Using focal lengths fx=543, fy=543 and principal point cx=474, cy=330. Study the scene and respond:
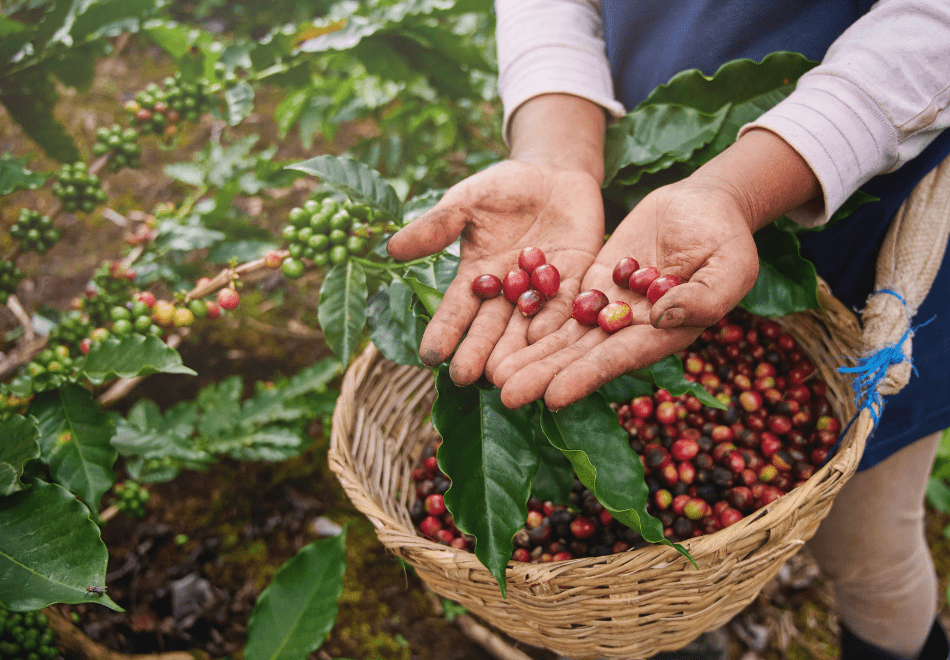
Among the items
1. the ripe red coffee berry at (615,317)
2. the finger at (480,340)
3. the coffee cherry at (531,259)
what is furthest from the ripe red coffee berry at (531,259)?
the ripe red coffee berry at (615,317)

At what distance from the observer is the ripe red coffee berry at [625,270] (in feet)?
4.24

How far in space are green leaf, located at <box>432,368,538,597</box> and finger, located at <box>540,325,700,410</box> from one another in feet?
0.58

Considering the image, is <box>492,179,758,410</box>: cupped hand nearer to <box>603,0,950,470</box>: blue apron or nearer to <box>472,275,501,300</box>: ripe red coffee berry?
<box>472,275,501,300</box>: ripe red coffee berry

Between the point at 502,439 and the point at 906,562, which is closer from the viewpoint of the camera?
the point at 502,439

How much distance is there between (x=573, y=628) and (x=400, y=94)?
7.53ft

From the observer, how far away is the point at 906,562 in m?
1.75

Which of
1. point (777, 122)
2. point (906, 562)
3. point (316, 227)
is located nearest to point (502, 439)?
Result: point (316, 227)

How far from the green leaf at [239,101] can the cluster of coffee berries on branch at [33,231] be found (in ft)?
2.38

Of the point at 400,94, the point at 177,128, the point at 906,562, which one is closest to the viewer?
the point at 906,562

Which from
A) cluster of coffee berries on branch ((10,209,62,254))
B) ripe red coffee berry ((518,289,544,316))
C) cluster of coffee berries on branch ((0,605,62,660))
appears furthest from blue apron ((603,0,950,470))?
cluster of coffee berries on branch ((0,605,62,660))

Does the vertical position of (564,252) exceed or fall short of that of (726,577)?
it exceeds it

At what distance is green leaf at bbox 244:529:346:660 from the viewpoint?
136cm

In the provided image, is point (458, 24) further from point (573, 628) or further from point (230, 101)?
point (573, 628)

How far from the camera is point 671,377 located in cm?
128
